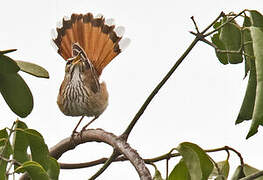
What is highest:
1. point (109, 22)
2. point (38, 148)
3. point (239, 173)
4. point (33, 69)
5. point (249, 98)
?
point (109, 22)

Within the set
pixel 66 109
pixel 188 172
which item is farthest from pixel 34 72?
pixel 66 109

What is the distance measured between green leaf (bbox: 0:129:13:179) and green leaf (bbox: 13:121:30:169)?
0.03 m

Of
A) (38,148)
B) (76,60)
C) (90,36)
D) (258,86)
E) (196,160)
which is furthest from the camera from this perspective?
(90,36)

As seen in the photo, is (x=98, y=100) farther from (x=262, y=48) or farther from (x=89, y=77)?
(x=262, y=48)

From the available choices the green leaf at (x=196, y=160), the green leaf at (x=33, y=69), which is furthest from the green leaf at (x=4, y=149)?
the green leaf at (x=196, y=160)

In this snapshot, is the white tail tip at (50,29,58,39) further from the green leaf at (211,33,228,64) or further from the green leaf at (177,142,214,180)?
the green leaf at (177,142,214,180)

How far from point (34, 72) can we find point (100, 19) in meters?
2.01

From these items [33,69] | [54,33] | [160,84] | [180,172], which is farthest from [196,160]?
[54,33]

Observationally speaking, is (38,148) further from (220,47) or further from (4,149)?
(220,47)

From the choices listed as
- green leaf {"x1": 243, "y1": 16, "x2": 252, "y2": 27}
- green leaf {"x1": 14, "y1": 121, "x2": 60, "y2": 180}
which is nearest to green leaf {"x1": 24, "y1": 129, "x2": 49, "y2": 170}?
green leaf {"x1": 14, "y1": 121, "x2": 60, "y2": 180}

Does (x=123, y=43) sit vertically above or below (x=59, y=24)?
below

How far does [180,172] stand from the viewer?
1.42 m

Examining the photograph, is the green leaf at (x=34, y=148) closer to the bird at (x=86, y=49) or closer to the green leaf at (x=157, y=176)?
the green leaf at (x=157, y=176)

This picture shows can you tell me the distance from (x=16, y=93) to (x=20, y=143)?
0.15 metres
